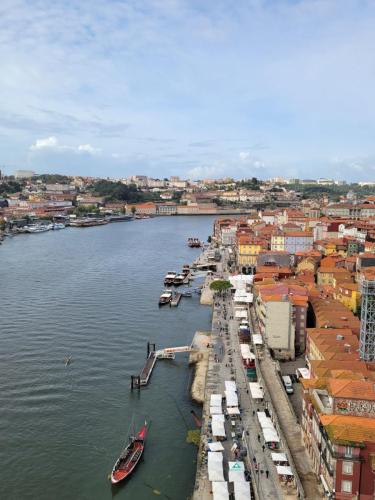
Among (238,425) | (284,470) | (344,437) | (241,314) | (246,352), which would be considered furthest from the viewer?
(241,314)

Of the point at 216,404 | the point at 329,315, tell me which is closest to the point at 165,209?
the point at 329,315

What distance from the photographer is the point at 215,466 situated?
785 centimetres

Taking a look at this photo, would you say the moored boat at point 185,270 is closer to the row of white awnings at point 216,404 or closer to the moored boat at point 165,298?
the moored boat at point 165,298

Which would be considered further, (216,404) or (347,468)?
(216,404)

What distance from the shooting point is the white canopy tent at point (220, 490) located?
716 centimetres

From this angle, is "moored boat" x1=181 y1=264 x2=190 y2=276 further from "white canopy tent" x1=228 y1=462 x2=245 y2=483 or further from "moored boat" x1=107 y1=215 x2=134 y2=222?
"moored boat" x1=107 y1=215 x2=134 y2=222

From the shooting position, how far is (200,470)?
8.02 metres

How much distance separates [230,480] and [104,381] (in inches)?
188

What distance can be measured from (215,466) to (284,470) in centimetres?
103

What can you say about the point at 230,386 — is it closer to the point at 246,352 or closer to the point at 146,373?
the point at 246,352

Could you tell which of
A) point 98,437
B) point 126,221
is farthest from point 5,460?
point 126,221

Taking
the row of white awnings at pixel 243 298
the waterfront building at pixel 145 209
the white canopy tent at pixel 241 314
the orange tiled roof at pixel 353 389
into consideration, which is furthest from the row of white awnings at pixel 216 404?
the waterfront building at pixel 145 209

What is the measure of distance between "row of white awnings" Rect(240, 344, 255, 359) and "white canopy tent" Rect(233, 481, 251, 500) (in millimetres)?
4665

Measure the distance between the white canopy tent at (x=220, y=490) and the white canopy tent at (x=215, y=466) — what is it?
5.9 inches
